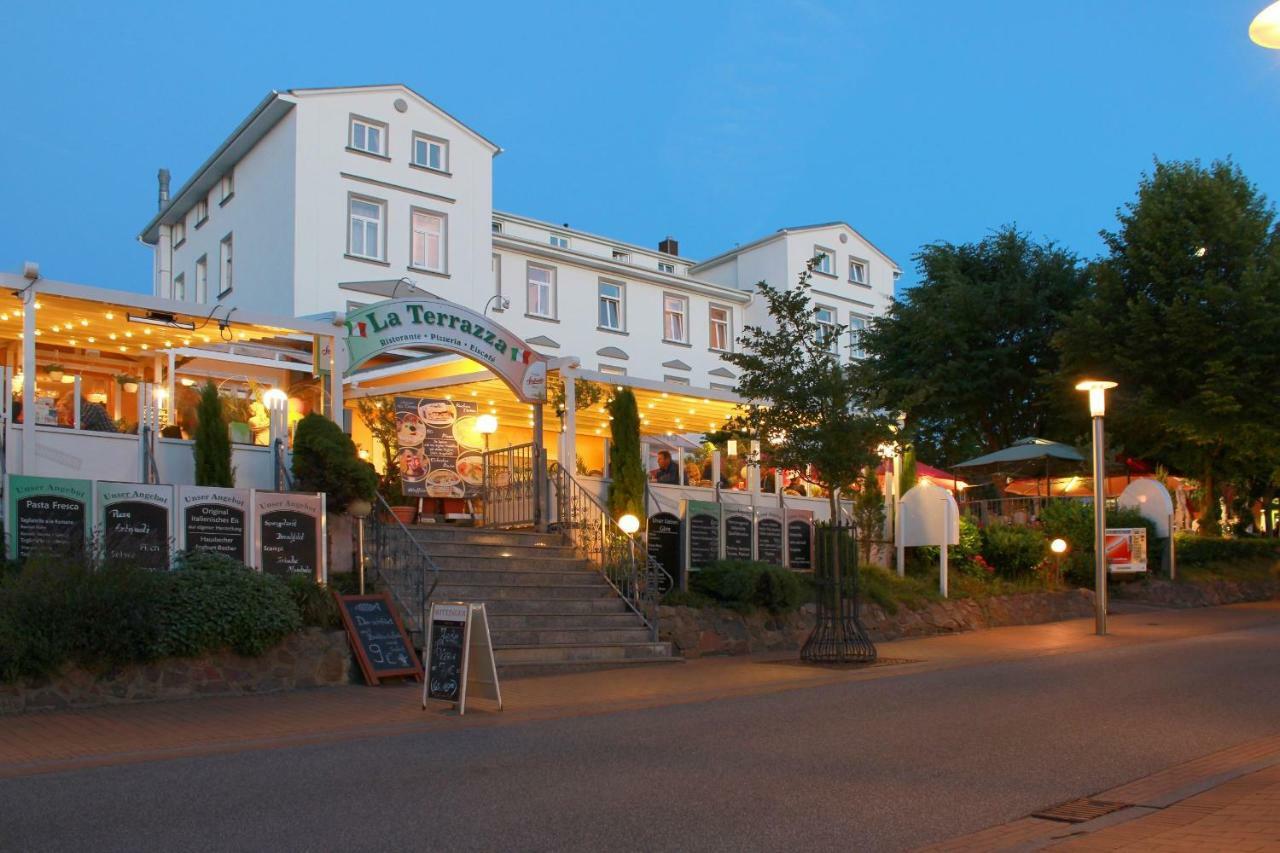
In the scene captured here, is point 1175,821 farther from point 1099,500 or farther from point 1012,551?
point 1012,551

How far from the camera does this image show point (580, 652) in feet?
53.4

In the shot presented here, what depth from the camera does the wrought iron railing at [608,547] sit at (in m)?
18.0

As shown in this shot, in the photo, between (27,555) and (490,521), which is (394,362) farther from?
(27,555)

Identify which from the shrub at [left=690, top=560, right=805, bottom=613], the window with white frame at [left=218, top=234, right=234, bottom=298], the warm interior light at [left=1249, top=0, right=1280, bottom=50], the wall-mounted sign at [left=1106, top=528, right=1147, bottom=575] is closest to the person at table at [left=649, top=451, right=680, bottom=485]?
the shrub at [left=690, top=560, right=805, bottom=613]

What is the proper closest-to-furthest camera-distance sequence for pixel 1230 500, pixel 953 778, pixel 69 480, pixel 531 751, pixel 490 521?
pixel 953 778, pixel 531 751, pixel 69 480, pixel 490 521, pixel 1230 500

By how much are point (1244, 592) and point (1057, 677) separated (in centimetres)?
1673

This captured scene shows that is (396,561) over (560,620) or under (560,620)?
over

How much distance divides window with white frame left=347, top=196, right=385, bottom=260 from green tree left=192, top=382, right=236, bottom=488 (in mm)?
17611

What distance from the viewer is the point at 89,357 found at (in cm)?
1931

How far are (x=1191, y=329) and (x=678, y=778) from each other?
24255 mm

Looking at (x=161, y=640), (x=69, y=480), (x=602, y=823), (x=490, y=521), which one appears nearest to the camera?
(x=602, y=823)

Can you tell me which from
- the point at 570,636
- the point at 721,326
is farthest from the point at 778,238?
the point at 570,636

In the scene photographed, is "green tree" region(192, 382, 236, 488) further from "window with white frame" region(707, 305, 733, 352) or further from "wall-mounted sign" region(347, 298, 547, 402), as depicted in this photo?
"window with white frame" region(707, 305, 733, 352)

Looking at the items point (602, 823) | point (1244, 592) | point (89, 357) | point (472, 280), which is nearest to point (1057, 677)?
point (602, 823)
